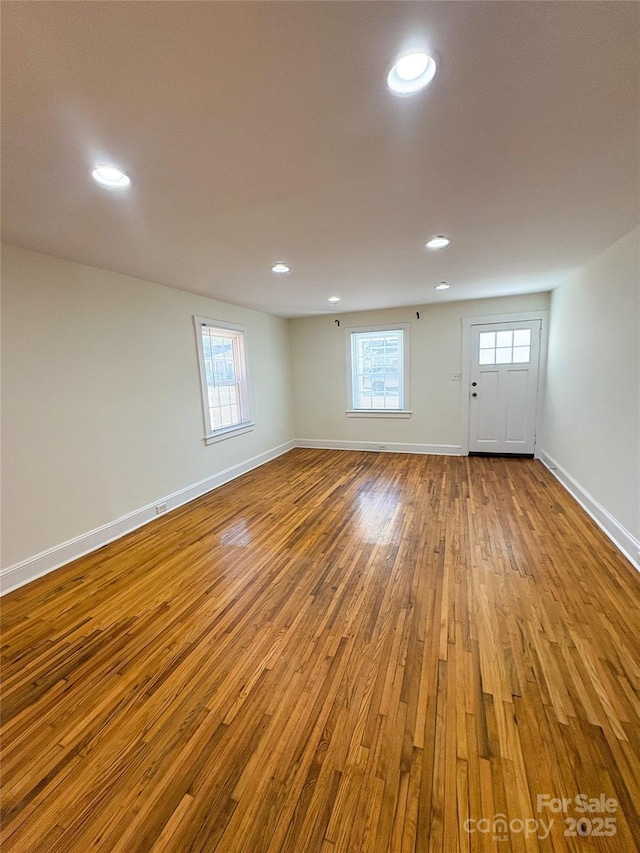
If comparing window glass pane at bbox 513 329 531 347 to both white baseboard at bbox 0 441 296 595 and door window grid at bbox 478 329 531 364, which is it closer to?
door window grid at bbox 478 329 531 364

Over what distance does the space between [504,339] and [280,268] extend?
3.57 metres

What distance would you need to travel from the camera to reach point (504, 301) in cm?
479

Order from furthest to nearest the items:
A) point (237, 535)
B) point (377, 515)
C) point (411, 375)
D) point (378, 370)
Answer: point (378, 370) < point (411, 375) < point (377, 515) < point (237, 535)

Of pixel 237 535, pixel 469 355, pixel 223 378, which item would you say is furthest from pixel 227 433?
pixel 469 355

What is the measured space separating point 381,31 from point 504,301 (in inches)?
182

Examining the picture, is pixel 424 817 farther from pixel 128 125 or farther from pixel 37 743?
pixel 128 125

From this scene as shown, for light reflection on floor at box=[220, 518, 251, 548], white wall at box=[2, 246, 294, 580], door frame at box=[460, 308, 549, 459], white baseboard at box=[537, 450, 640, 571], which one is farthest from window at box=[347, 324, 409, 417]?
light reflection on floor at box=[220, 518, 251, 548]

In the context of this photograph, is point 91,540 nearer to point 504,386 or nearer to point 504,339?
point 504,386

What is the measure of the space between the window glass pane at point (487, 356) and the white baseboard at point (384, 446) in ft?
4.45

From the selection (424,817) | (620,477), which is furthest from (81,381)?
(620,477)

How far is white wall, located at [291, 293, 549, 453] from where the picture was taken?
5109mm

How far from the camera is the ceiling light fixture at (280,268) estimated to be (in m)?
2.97

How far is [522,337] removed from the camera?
4789 mm

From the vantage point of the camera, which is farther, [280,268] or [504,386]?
[504,386]
